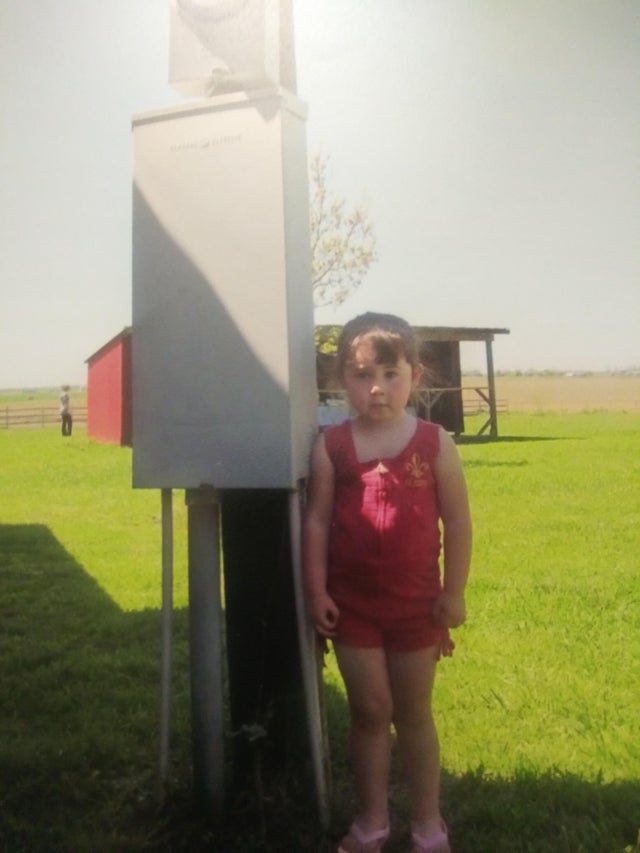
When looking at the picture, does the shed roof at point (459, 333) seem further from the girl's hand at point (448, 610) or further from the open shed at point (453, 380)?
the girl's hand at point (448, 610)

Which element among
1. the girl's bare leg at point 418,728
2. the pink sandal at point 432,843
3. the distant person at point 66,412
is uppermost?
the distant person at point 66,412

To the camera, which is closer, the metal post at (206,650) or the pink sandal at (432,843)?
the pink sandal at (432,843)

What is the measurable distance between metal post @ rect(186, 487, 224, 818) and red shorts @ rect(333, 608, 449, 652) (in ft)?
1.08

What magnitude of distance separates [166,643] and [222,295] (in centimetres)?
78

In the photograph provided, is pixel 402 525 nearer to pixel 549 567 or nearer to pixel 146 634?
pixel 146 634

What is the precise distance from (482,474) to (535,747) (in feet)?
27.8

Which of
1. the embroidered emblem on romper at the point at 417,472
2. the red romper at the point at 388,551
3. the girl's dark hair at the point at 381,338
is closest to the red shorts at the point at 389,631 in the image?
the red romper at the point at 388,551

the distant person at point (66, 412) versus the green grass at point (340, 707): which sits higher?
the distant person at point (66, 412)

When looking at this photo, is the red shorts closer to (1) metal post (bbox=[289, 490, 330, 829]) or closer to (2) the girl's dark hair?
(1) metal post (bbox=[289, 490, 330, 829])

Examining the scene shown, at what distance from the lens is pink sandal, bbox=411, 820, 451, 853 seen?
2035mm

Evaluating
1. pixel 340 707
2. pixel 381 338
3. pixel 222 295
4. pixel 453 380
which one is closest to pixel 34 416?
pixel 453 380

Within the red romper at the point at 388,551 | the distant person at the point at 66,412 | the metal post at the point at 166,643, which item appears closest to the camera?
the red romper at the point at 388,551

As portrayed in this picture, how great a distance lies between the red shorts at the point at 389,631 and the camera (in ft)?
6.61

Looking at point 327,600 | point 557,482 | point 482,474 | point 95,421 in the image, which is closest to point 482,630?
point 327,600
